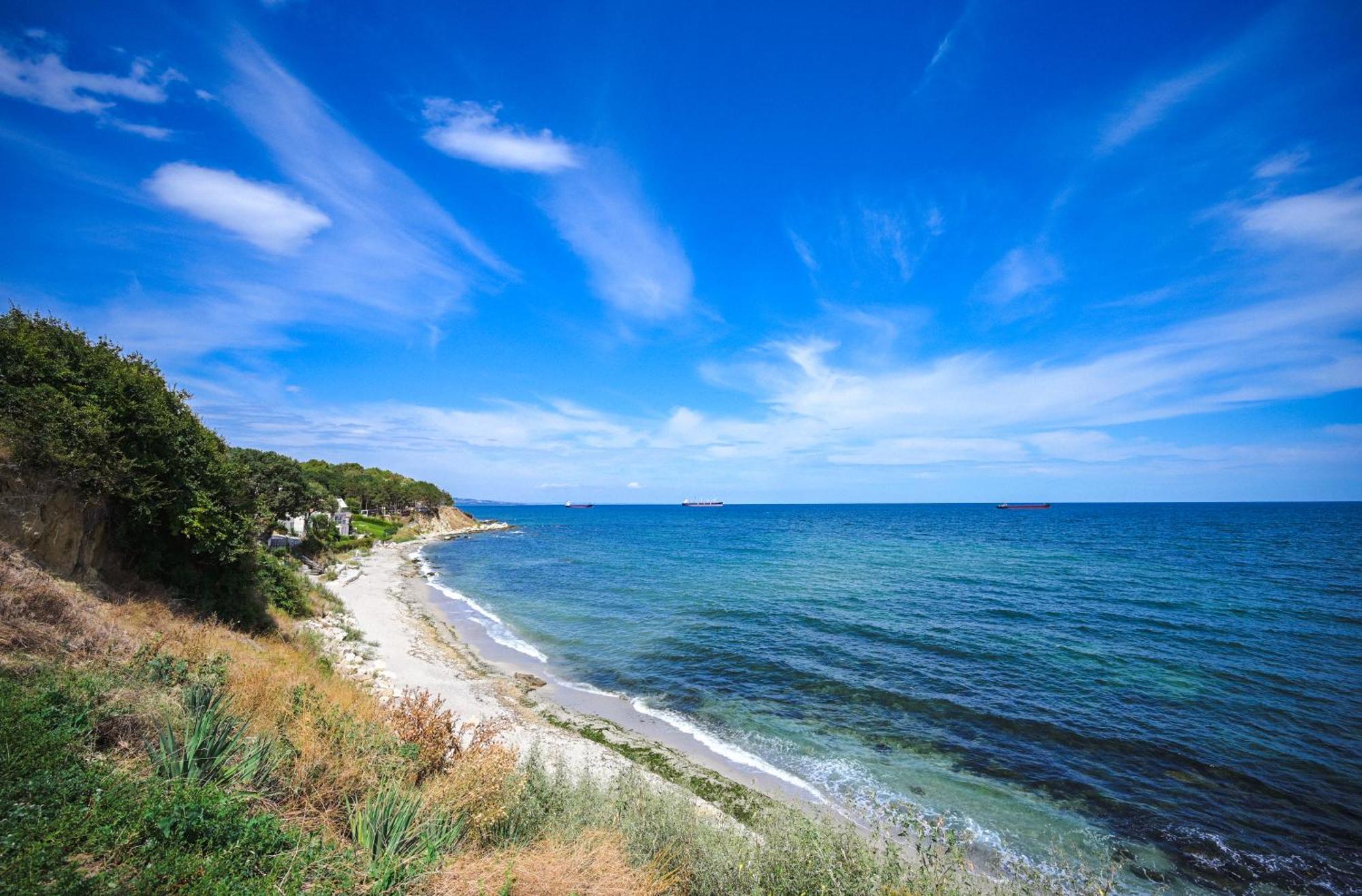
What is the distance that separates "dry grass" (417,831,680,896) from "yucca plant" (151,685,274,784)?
310 cm

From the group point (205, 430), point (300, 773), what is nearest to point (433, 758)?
point (300, 773)

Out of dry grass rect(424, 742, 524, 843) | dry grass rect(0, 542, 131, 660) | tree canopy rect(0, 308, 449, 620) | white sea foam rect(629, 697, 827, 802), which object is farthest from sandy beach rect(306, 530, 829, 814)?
dry grass rect(0, 542, 131, 660)

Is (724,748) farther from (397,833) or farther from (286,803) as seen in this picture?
(286,803)

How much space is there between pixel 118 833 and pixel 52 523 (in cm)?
1279

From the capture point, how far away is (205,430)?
18484 mm

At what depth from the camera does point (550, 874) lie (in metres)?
6.24

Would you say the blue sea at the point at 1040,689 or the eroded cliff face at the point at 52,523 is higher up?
the eroded cliff face at the point at 52,523

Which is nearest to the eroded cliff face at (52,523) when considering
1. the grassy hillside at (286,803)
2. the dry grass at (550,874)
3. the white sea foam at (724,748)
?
the grassy hillside at (286,803)

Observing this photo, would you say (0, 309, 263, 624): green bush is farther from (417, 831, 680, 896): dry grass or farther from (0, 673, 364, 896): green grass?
(417, 831, 680, 896): dry grass

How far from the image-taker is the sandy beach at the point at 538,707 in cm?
1429

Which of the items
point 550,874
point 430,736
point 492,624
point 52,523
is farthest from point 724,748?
point 492,624

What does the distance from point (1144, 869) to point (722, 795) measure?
356 inches

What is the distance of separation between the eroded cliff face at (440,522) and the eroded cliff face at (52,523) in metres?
82.4

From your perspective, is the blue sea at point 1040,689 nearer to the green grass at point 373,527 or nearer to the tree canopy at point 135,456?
the tree canopy at point 135,456
